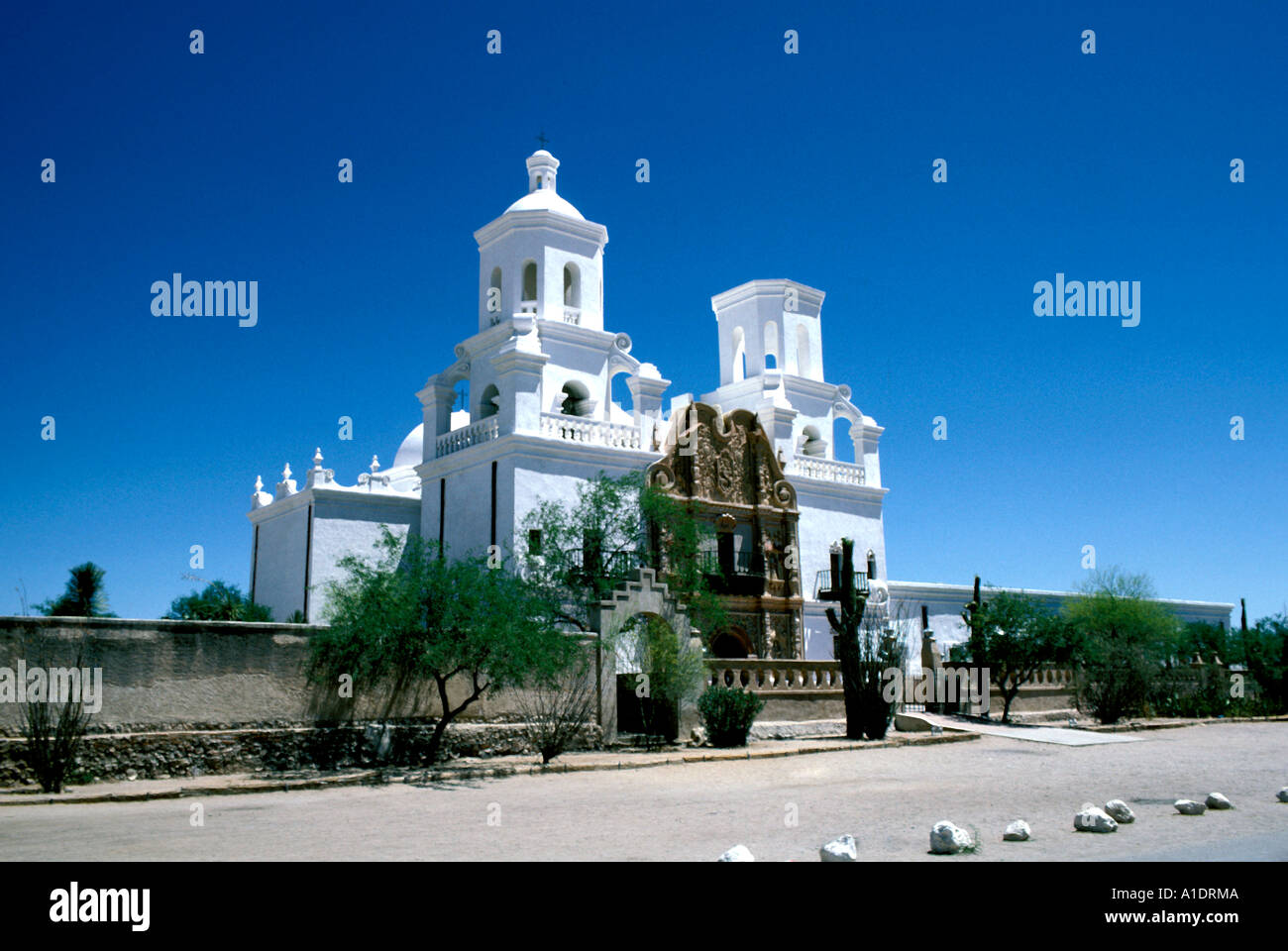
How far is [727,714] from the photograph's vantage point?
19.5 meters

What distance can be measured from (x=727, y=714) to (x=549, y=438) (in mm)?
10361

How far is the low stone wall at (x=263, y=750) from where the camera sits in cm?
1395

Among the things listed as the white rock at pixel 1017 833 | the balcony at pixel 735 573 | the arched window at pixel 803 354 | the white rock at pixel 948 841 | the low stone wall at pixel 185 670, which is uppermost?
the arched window at pixel 803 354

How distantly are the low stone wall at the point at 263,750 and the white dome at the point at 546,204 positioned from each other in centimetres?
1814

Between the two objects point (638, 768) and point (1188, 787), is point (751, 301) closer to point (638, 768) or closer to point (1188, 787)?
point (638, 768)

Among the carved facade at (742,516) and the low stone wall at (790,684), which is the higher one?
the carved facade at (742,516)

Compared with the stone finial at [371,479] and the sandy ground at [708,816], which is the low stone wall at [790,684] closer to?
the sandy ground at [708,816]

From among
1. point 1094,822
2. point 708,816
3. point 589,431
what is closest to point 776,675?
point 589,431

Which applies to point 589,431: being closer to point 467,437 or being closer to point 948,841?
point 467,437

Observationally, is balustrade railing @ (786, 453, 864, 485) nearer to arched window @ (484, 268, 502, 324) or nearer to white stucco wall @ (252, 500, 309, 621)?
arched window @ (484, 268, 502, 324)

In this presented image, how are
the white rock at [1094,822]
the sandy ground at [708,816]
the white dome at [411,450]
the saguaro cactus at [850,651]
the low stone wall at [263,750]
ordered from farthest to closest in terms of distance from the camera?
the white dome at [411,450]
the saguaro cactus at [850,651]
the low stone wall at [263,750]
the white rock at [1094,822]
the sandy ground at [708,816]

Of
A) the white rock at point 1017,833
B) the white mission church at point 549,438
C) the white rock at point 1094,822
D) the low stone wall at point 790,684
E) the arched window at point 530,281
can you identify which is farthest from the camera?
the arched window at point 530,281

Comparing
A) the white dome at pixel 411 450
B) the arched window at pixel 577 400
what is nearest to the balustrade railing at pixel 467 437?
the arched window at pixel 577 400
